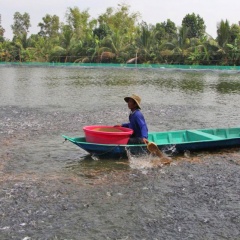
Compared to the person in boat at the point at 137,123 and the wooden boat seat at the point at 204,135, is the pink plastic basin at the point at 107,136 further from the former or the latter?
the wooden boat seat at the point at 204,135

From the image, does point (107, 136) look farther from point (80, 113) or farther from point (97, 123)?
point (80, 113)

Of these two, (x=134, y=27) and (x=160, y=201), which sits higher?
(x=134, y=27)

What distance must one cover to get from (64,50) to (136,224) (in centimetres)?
6370

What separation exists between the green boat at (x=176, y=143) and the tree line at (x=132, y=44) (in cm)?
4270

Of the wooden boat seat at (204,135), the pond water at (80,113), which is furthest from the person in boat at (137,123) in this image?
the wooden boat seat at (204,135)

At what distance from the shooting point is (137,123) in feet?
32.5

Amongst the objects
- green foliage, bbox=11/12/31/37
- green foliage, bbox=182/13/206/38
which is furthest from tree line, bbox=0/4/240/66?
green foliage, bbox=11/12/31/37

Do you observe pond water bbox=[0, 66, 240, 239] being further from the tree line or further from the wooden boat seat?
the tree line

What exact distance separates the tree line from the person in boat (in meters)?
44.7

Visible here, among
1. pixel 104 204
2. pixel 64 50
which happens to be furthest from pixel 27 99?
pixel 64 50

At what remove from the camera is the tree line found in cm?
5388

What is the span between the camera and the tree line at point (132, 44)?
177 feet

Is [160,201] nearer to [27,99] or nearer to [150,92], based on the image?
[27,99]

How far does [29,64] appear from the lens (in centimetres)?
6781
